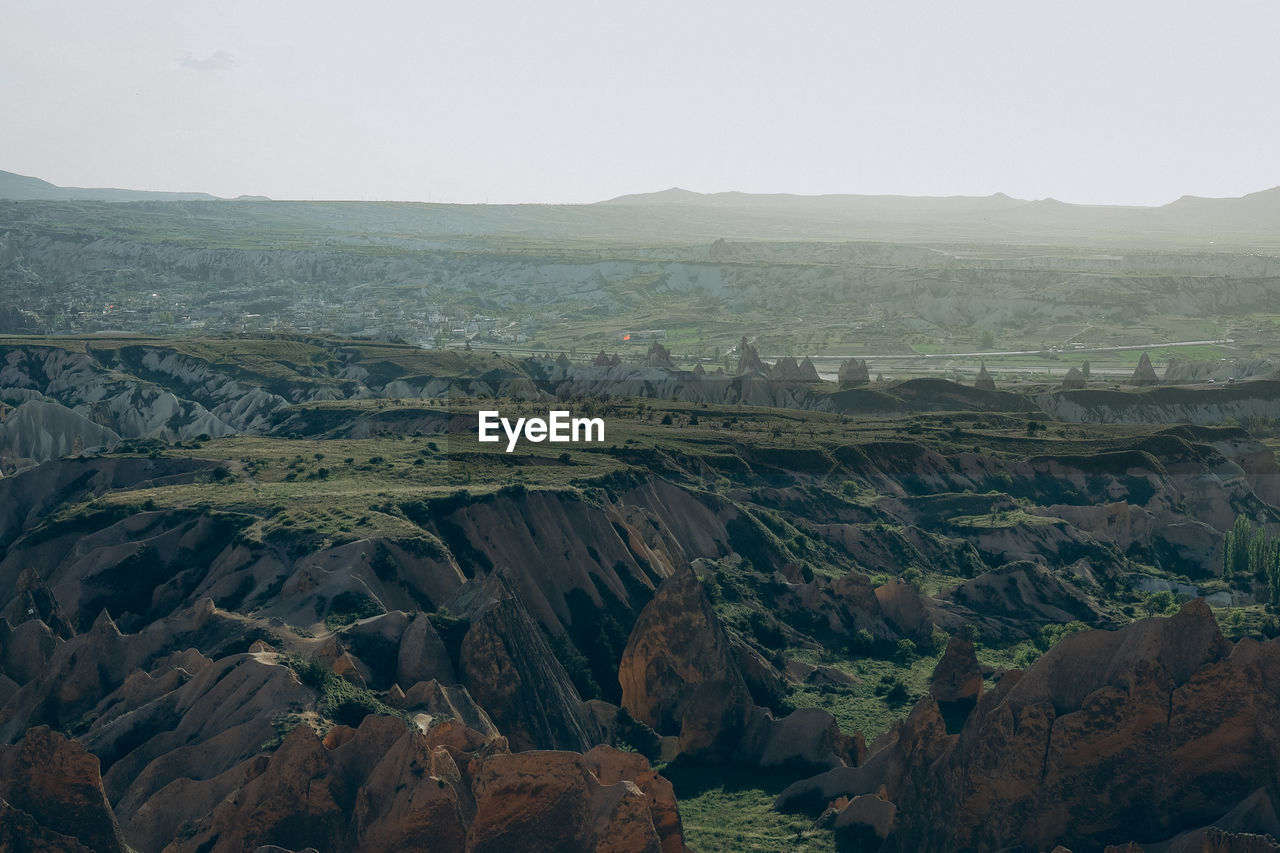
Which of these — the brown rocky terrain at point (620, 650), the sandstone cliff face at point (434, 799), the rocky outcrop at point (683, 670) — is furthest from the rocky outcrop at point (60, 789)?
the rocky outcrop at point (683, 670)

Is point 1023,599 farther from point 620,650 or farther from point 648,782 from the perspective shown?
point 648,782

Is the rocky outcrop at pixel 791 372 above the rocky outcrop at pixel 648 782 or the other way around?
the other way around

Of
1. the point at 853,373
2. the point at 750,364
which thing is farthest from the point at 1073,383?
the point at 750,364

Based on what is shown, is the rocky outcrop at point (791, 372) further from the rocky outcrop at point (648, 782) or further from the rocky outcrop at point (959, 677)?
the rocky outcrop at point (648, 782)

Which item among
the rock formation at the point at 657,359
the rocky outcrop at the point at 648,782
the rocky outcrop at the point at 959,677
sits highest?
the rocky outcrop at the point at 648,782

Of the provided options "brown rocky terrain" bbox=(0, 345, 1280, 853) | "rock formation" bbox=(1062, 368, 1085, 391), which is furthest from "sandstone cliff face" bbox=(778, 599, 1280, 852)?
"rock formation" bbox=(1062, 368, 1085, 391)

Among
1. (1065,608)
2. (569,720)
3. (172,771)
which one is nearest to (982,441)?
(1065,608)

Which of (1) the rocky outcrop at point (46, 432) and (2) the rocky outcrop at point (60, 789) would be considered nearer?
(2) the rocky outcrop at point (60, 789)

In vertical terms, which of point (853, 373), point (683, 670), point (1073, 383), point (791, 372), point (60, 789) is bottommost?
point (1073, 383)

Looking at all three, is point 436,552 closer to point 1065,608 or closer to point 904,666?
point 904,666
